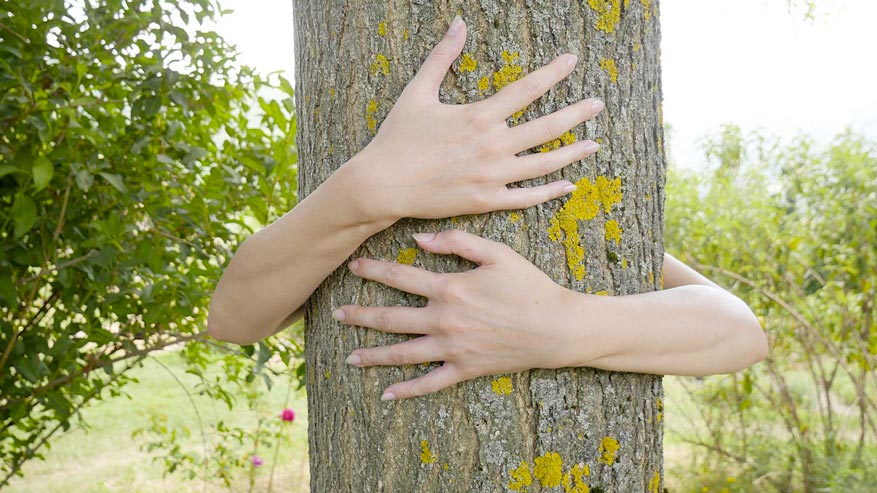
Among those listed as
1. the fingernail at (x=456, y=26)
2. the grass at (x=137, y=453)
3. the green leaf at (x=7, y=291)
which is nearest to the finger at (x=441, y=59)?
the fingernail at (x=456, y=26)

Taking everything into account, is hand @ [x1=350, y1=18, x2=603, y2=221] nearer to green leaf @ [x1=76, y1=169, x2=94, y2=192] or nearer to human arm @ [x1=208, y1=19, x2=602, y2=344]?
human arm @ [x1=208, y1=19, x2=602, y2=344]

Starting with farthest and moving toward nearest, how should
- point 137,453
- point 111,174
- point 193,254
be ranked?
point 137,453
point 193,254
point 111,174

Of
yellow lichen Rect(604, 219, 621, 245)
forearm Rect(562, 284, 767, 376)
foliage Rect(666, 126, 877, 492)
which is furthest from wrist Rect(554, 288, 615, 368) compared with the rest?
foliage Rect(666, 126, 877, 492)

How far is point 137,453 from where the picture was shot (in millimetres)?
5172

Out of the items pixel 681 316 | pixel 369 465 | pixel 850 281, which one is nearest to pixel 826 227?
pixel 850 281

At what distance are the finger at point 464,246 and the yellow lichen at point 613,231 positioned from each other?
173mm

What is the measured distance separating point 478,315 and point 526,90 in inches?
12.6

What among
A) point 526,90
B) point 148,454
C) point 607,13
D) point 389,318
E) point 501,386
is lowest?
point 148,454

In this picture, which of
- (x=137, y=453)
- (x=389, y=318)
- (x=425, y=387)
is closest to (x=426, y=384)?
(x=425, y=387)

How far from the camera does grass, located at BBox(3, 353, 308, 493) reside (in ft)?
15.3

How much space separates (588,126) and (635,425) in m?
0.47

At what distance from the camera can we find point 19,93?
6.36ft

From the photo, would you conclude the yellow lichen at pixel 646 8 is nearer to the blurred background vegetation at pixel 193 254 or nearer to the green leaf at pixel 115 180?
the blurred background vegetation at pixel 193 254

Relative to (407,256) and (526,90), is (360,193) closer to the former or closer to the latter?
(407,256)
